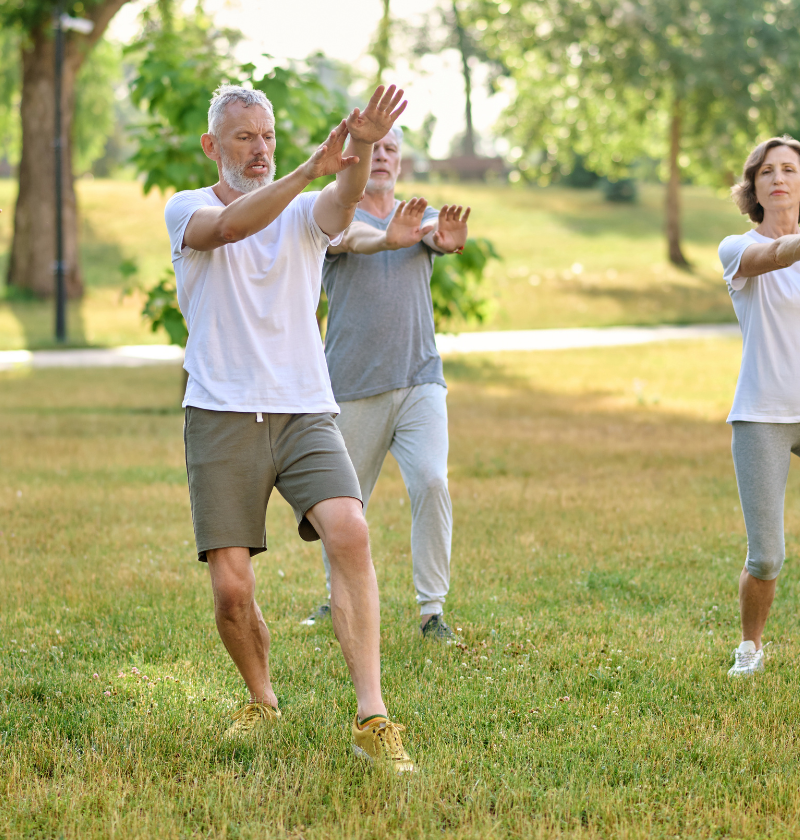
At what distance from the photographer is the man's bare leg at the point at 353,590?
3.73 meters

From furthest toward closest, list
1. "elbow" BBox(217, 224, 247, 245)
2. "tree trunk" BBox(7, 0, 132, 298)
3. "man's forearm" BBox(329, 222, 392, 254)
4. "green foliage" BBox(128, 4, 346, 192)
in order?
"tree trunk" BBox(7, 0, 132, 298)
"green foliage" BBox(128, 4, 346, 192)
"man's forearm" BBox(329, 222, 392, 254)
"elbow" BBox(217, 224, 247, 245)

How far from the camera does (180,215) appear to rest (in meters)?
3.79

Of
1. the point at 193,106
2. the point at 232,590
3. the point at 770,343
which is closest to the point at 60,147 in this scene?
the point at 193,106

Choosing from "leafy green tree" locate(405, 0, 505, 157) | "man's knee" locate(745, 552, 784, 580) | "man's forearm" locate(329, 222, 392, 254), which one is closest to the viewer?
"man's knee" locate(745, 552, 784, 580)

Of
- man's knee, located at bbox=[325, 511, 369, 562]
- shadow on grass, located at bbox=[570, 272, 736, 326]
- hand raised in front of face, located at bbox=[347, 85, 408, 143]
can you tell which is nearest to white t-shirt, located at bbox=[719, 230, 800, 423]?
hand raised in front of face, located at bbox=[347, 85, 408, 143]

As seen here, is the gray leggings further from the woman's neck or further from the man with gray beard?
the man with gray beard

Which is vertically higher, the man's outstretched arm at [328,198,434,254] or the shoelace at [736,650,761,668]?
the man's outstretched arm at [328,198,434,254]

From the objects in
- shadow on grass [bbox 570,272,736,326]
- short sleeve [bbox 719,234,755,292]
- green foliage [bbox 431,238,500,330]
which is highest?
short sleeve [bbox 719,234,755,292]

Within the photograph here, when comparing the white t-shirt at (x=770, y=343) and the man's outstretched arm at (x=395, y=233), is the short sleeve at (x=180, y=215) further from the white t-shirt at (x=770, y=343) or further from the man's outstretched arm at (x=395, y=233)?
the white t-shirt at (x=770, y=343)

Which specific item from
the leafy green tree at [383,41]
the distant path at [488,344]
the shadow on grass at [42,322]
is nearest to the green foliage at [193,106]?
the distant path at [488,344]

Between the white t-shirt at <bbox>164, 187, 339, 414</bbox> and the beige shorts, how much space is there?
0.07m

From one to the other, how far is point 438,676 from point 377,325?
1715mm

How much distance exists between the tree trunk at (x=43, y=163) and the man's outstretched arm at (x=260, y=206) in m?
22.2

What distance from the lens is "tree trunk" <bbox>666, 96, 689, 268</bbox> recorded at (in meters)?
34.5
